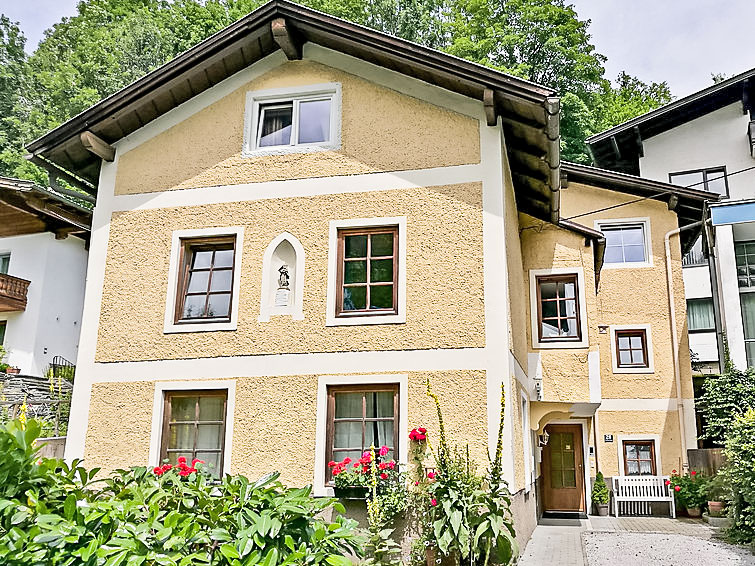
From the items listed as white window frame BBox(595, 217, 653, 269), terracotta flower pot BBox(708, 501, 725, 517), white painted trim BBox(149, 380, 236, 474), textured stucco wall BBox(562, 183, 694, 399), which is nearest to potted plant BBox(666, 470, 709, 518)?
terracotta flower pot BBox(708, 501, 725, 517)

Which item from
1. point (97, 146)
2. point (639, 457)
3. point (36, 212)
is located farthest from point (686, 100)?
point (36, 212)

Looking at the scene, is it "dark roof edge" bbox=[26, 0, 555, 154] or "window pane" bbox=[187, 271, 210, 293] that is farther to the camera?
"window pane" bbox=[187, 271, 210, 293]

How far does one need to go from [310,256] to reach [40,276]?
13159 mm

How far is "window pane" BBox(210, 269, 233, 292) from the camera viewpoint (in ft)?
38.3

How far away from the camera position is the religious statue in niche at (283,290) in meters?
11.2

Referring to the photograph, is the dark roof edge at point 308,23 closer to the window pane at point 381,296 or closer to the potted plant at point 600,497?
the window pane at point 381,296

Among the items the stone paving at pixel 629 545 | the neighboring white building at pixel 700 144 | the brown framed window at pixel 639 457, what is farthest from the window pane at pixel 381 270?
the neighboring white building at pixel 700 144

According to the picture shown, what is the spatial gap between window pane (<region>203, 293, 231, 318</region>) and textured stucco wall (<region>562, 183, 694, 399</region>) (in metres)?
11.8

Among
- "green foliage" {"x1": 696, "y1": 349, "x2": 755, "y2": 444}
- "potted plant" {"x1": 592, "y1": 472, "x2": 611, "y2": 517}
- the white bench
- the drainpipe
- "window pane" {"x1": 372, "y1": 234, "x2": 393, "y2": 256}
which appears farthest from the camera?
the drainpipe

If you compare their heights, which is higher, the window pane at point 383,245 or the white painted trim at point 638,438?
the window pane at point 383,245

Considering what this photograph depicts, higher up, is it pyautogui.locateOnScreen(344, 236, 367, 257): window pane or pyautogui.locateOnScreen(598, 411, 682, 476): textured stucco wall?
pyautogui.locateOnScreen(344, 236, 367, 257): window pane

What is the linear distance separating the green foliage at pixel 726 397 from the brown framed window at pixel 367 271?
409 inches

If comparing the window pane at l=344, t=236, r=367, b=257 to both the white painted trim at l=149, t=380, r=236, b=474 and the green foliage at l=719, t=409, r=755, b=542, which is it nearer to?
the white painted trim at l=149, t=380, r=236, b=474

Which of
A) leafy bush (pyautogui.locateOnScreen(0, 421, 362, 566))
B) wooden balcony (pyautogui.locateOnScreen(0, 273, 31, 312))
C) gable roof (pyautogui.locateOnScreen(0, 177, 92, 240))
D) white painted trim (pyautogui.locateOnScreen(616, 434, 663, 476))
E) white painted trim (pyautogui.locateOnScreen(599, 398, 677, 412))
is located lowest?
leafy bush (pyautogui.locateOnScreen(0, 421, 362, 566))
